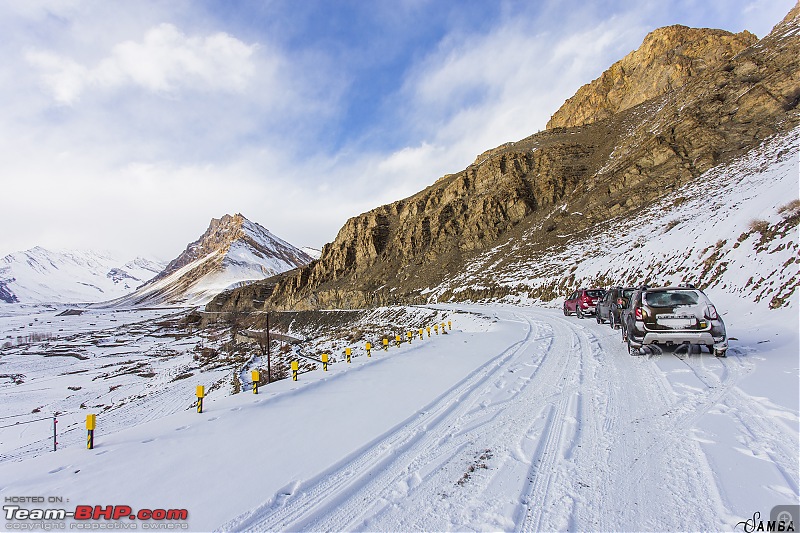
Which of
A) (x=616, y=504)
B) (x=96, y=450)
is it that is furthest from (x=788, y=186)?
(x=96, y=450)

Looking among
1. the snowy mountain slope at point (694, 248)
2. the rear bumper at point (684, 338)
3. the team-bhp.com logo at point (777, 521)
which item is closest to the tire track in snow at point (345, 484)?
the team-bhp.com logo at point (777, 521)

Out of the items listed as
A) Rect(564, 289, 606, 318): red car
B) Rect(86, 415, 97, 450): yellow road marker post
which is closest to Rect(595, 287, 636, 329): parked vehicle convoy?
Rect(564, 289, 606, 318): red car

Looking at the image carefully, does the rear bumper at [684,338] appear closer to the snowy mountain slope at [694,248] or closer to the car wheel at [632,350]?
the car wheel at [632,350]

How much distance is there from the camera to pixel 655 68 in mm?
84375

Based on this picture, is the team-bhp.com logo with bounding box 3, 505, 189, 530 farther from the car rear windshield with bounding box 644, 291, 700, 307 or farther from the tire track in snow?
the car rear windshield with bounding box 644, 291, 700, 307

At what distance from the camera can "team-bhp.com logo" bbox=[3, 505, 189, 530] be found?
339cm

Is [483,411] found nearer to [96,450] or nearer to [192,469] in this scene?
[192,469]

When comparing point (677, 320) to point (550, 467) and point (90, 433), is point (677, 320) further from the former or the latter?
point (90, 433)

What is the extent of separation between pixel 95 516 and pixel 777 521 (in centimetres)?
575

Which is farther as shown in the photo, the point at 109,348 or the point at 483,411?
the point at 109,348

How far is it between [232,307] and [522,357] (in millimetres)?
119305

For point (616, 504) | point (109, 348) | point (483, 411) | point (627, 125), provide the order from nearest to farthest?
point (616, 504), point (483, 411), point (109, 348), point (627, 125)

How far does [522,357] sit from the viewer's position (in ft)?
32.3

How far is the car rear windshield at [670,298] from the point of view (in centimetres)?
830
